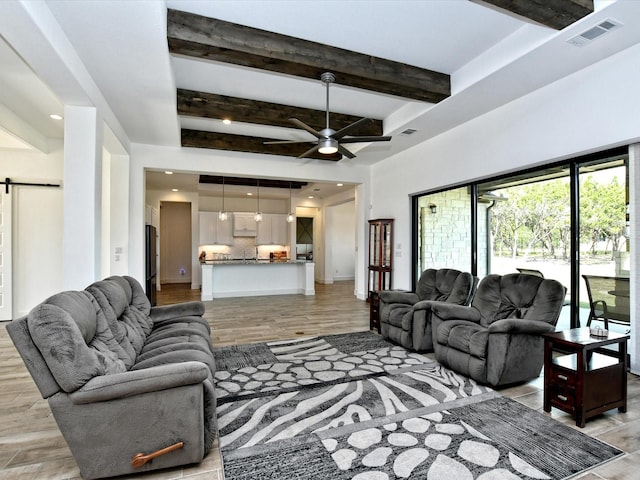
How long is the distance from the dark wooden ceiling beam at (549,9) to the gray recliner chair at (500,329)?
7.13ft

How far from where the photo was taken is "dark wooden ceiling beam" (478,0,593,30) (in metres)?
2.49

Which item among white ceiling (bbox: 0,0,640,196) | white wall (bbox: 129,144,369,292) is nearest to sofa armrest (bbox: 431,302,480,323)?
white ceiling (bbox: 0,0,640,196)

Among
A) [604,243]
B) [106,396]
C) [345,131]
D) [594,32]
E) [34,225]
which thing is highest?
[594,32]

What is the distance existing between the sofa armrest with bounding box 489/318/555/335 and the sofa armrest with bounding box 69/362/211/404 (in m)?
2.40

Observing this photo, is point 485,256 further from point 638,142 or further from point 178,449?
point 178,449

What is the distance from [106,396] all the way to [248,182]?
308 inches

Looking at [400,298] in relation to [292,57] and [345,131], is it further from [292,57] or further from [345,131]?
[292,57]

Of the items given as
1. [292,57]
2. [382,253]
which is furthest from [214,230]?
[292,57]

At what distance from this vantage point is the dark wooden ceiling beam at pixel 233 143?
19.4 ft

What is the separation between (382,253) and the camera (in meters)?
6.94

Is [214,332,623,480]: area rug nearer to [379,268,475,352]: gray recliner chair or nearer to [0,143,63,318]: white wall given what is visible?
[379,268,475,352]: gray recliner chair

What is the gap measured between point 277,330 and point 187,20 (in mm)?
3890

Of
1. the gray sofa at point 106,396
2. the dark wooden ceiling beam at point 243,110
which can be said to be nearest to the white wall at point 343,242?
the dark wooden ceiling beam at point 243,110

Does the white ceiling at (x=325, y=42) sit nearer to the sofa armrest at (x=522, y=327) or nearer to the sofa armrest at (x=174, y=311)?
the sofa armrest at (x=174, y=311)
